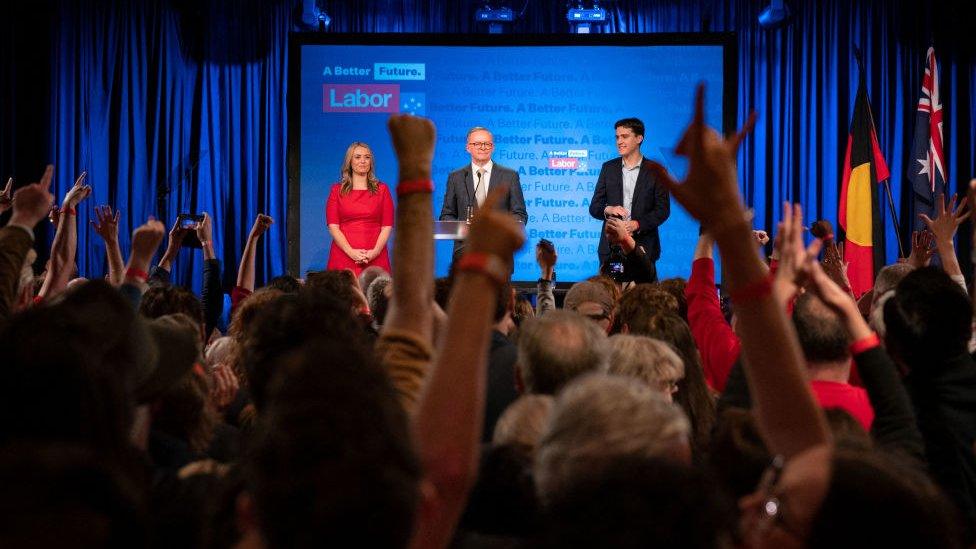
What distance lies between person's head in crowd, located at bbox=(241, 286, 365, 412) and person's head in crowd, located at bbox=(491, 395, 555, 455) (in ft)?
0.99

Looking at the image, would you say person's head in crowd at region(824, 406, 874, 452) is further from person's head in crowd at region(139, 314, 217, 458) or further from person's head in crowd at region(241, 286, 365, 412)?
person's head in crowd at region(139, 314, 217, 458)

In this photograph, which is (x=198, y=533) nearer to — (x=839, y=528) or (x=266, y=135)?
(x=839, y=528)

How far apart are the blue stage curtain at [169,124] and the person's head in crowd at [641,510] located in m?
9.32

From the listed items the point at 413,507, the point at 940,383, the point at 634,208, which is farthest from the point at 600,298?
the point at 634,208

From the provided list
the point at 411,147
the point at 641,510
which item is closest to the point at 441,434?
the point at 641,510

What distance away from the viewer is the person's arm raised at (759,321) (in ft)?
4.00

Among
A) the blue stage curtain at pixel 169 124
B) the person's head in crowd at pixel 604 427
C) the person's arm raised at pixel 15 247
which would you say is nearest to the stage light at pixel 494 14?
the blue stage curtain at pixel 169 124

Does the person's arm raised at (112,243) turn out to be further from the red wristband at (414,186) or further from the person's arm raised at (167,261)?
the red wristband at (414,186)

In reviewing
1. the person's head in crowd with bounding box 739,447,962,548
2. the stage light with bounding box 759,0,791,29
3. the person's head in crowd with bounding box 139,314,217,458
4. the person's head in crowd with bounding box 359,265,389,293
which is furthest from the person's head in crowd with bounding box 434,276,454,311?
the stage light with bounding box 759,0,791,29

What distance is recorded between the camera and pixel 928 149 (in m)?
8.92

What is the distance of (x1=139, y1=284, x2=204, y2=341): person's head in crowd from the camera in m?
3.48

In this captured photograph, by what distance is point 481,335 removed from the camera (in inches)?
47.4

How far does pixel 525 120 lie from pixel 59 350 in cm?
844

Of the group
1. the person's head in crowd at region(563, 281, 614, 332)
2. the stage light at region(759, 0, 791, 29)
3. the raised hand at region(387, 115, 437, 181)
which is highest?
the stage light at region(759, 0, 791, 29)
